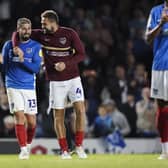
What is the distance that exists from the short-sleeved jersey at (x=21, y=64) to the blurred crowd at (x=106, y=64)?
341cm

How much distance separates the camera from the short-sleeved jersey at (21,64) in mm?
11867

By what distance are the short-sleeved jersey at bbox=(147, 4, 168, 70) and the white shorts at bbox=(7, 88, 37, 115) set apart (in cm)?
230

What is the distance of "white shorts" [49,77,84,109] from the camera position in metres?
11.5

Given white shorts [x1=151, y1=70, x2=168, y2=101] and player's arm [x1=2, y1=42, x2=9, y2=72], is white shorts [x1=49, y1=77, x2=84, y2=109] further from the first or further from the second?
white shorts [x1=151, y1=70, x2=168, y2=101]

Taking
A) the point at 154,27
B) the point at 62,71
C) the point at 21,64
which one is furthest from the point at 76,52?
the point at 154,27

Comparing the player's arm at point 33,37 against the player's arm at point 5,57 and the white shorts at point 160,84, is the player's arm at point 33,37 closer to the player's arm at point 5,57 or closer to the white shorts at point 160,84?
the player's arm at point 5,57

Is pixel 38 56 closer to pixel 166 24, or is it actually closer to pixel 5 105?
pixel 166 24

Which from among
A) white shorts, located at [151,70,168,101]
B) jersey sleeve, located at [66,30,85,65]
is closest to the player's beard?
jersey sleeve, located at [66,30,85,65]

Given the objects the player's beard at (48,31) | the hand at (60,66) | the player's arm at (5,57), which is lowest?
the hand at (60,66)

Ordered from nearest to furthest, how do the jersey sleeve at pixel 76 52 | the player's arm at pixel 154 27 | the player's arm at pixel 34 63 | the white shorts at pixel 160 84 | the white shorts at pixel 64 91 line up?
1. the player's arm at pixel 154 27
2. the white shorts at pixel 160 84
3. the jersey sleeve at pixel 76 52
4. the white shorts at pixel 64 91
5. the player's arm at pixel 34 63

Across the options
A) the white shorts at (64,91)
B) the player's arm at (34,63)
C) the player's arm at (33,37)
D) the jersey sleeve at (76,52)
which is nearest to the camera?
the jersey sleeve at (76,52)

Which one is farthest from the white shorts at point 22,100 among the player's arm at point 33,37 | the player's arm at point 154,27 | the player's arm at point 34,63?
the player's arm at point 154,27

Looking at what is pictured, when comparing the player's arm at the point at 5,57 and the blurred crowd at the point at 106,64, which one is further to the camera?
the blurred crowd at the point at 106,64

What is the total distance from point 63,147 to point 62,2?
9.53m
